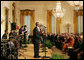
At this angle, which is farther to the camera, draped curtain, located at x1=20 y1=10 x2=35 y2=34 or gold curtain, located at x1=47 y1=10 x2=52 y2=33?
gold curtain, located at x1=47 y1=10 x2=52 y2=33

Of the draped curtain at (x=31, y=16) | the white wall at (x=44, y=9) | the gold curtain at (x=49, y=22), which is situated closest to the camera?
the draped curtain at (x=31, y=16)

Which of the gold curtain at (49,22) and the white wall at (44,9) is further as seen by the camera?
the white wall at (44,9)

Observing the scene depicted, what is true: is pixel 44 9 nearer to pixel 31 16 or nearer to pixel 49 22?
pixel 49 22

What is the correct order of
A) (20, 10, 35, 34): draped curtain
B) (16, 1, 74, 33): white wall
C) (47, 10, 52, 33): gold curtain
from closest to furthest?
(20, 10, 35, 34): draped curtain, (47, 10, 52, 33): gold curtain, (16, 1, 74, 33): white wall

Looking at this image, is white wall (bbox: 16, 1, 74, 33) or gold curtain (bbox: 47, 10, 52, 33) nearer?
gold curtain (bbox: 47, 10, 52, 33)

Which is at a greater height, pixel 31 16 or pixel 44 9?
pixel 44 9

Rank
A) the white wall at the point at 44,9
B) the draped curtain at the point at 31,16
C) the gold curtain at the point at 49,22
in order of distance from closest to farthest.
A: the draped curtain at the point at 31,16
the gold curtain at the point at 49,22
the white wall at the point at 44,9

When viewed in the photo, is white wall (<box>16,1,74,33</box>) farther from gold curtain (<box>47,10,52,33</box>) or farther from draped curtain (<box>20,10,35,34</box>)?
draped curtain (<box>20,10,35,34</box>)

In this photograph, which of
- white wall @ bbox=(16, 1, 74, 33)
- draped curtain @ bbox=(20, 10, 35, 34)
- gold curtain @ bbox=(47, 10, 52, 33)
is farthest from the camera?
white wall @ bbox=(16, 1, 74, 33)

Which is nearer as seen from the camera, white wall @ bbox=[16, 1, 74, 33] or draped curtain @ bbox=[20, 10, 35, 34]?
draped curtain @ bbox=[20, 10, 35, 34]

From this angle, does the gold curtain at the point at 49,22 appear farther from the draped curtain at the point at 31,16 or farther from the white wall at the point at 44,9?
the draped curtain at the point at 31,16

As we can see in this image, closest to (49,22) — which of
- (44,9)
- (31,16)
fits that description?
(44,9)

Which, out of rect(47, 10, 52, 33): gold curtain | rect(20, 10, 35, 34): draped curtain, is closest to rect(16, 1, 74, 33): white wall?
rect(47, 10, 52, 33): gold curtain

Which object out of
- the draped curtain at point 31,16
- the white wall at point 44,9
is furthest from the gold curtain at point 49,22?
the draped curtain at point 31,16
